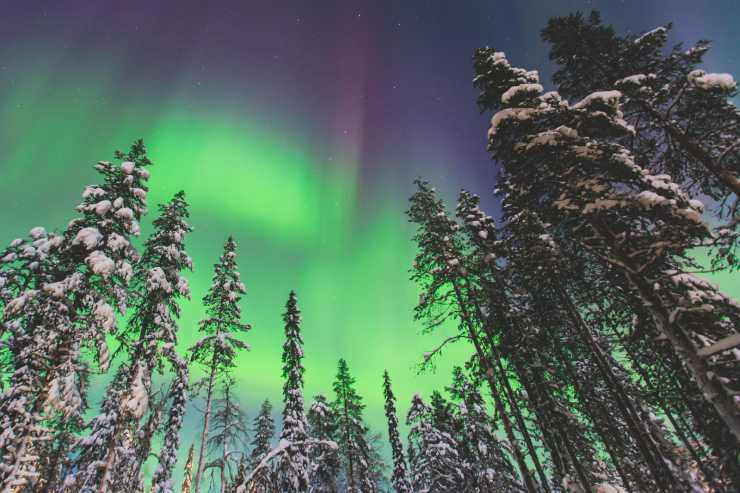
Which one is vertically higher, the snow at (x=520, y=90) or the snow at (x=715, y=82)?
the snow at (x=520, y=90)

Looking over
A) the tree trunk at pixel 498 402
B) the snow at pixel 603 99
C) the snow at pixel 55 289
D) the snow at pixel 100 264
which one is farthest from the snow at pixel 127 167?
the snow at pixel 603 99

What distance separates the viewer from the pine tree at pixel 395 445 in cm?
3081

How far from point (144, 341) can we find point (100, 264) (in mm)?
4168

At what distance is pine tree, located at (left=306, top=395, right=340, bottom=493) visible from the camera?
2275 centimetres

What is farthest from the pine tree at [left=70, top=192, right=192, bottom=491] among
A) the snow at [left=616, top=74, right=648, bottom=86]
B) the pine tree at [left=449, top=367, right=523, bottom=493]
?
the snow at [left=616, top=74, right=648, bottom=86]

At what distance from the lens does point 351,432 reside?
26625 mm

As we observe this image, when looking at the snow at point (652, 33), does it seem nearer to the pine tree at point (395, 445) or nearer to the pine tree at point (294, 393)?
the pine tree at point (294, 393)

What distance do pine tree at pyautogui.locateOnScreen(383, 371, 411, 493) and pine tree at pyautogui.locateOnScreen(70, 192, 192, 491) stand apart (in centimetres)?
2284

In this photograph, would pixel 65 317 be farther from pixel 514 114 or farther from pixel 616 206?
pixel 616 206

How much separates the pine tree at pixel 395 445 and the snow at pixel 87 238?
96.3 feet

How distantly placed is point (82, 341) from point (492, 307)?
16.7 metres

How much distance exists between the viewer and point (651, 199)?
666 centimetres

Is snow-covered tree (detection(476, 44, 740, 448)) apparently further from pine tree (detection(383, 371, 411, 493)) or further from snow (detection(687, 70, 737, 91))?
pine tree (detection(383, 371, 411, 493))

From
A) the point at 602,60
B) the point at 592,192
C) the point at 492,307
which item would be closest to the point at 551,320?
the point at 492,307
